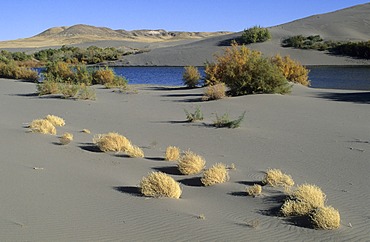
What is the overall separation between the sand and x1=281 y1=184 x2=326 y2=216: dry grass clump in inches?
8.1

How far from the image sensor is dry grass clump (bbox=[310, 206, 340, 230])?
591 cm

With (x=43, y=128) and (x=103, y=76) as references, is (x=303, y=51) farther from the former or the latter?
(x=43, y=128)

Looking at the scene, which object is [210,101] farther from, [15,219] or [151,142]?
[15,219]

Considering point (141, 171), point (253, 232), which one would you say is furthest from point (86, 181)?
point (253, 232)

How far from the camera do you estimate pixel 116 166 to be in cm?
941

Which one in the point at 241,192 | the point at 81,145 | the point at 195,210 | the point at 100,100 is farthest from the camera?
the point at 100,100

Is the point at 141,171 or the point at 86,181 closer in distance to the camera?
the point at 86,181

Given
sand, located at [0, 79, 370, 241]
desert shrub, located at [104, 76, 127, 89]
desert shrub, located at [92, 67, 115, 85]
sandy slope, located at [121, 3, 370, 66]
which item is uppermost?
sandy slope, located at [121, 3, 370, 66]

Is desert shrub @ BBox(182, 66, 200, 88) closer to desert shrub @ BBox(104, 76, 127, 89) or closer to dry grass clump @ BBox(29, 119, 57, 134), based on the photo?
desert shrub @ BBox(104, 76, 127, 89)

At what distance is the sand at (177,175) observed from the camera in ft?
19.7

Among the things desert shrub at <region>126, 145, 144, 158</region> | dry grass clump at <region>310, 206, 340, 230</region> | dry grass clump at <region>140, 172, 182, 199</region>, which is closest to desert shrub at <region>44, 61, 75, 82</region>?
desert shrub at <region>126, 145, 144, 158</region>

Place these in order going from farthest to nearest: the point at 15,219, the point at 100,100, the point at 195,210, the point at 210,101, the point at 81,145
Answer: the point at 100,100, the point at 210,101, the point at 81,145, the point at 195,210, the point at 15,219

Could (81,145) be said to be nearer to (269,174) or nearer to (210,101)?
(269,174)

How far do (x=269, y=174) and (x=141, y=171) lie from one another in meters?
2.42
